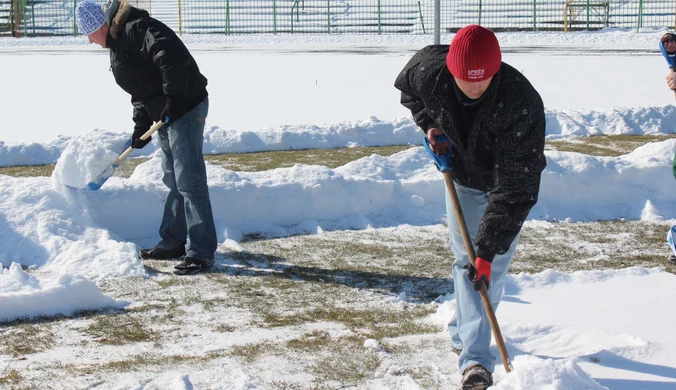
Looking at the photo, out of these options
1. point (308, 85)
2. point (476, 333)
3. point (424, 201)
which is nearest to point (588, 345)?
point (476, 333)

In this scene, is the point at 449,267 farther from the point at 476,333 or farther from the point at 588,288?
the point at 476,333

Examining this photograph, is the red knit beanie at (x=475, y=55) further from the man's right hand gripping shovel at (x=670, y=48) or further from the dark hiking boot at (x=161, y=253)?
the dark hiking boot at (x=161, y=253)

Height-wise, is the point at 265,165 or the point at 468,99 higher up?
the point at 468,99

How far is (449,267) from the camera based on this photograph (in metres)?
4.98

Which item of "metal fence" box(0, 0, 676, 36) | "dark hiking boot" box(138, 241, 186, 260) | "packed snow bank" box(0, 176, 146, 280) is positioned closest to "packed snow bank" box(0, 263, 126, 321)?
"packed snow bank" box(0, 176, 146, 280)

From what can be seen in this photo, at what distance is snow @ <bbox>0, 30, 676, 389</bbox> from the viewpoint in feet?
12.0

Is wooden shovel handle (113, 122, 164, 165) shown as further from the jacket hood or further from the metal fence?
the metal fence

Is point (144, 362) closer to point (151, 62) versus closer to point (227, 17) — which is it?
point (151, 62)

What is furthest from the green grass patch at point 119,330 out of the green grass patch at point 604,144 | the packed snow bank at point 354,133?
the green grass patch at point 604,144

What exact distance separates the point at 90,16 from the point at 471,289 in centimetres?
269

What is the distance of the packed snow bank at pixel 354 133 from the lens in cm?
765

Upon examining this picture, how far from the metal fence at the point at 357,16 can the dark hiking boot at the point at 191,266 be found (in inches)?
798

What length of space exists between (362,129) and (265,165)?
1541mm

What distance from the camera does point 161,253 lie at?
16.7 ft
